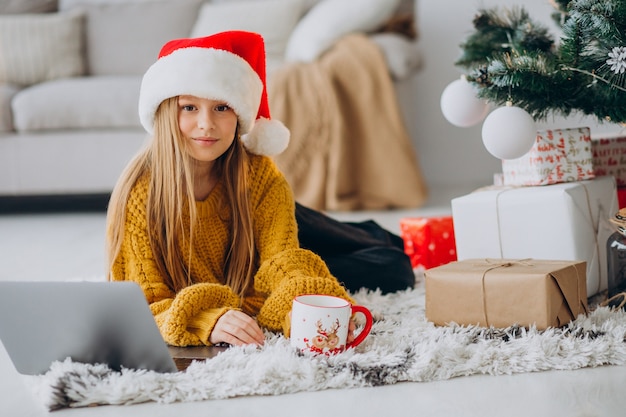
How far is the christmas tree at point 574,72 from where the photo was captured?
1.44 metres

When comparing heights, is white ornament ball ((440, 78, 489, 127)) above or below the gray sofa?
below

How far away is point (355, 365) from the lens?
3.92ft

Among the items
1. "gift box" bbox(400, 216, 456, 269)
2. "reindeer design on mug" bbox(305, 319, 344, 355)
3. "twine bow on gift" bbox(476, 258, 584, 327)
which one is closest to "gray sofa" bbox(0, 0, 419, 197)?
"gift box" bbox(400, 216, 456, 269)

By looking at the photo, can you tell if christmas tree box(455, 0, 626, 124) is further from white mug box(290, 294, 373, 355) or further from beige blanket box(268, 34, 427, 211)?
beige blanket box(268, 34, 427, 211)

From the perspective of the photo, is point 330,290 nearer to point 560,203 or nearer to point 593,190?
point 560,203

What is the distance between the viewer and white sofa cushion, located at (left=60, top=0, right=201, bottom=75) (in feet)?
11.5

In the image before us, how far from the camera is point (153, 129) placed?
1.51m

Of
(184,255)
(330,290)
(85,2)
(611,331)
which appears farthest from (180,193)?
(85,2)

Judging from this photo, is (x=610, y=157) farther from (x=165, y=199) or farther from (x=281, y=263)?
(x=165, y=199)

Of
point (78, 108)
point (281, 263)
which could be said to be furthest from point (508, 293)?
point (78, 108)

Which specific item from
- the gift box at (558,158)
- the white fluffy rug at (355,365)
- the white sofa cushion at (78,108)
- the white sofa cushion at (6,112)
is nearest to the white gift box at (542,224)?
the gift box at (558,158)

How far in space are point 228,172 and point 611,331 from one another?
28.1 inches

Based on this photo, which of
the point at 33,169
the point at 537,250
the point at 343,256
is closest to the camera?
the point at 537,250

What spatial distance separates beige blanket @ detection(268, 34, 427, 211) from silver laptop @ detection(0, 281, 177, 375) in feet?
5.96
